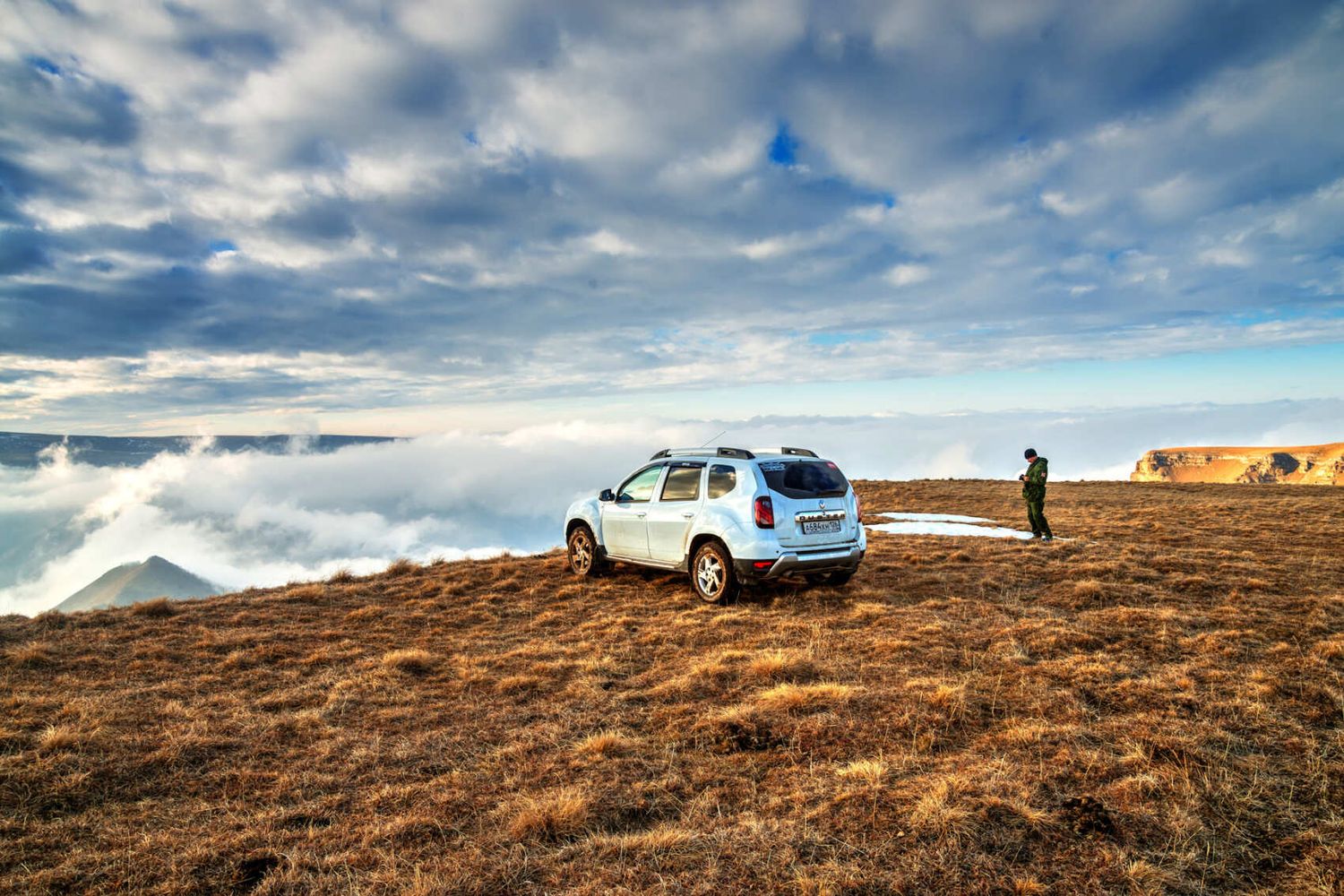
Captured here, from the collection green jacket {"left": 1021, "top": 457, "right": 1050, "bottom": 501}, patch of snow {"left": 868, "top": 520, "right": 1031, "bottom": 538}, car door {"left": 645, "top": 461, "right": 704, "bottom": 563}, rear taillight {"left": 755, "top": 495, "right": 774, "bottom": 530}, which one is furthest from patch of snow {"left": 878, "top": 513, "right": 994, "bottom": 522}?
rear taillight {"left": 755, "top": 495, "right": 774, "bottom": 530}

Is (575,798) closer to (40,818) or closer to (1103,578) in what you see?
(40,818)

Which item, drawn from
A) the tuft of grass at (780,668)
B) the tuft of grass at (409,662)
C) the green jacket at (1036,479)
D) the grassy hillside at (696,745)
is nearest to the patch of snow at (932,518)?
the green jacket at (1036,479)

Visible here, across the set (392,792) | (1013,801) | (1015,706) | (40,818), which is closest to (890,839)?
(1013,801)

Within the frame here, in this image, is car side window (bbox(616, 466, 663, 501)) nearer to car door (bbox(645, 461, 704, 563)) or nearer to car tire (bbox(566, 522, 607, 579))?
car door (bbox(645, 461, 704, 563))

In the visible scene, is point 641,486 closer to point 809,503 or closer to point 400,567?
point 809,503

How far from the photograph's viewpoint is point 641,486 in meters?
10.4

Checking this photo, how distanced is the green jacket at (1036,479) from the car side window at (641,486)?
8943mm

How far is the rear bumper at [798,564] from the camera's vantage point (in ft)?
27.8

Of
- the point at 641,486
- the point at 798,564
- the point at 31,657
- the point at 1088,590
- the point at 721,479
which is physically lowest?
the point at 31,657

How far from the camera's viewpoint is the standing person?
46.6 feet

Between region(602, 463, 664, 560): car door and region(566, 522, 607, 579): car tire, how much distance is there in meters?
0.37

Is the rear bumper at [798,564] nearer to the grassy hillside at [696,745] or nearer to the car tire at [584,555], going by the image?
the grassy hillside at [696,745]

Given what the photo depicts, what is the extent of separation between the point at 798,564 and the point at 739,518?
0.99 meters

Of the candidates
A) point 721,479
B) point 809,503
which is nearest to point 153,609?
point 721,479
